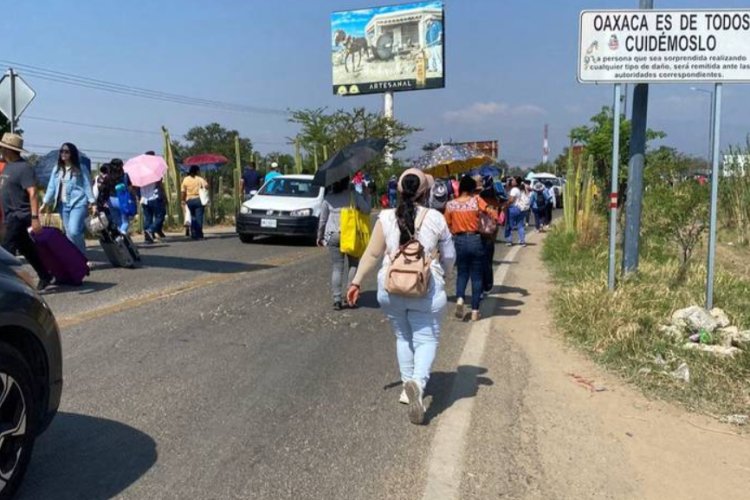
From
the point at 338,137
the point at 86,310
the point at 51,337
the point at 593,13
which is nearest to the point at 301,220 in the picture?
the point at 86,310

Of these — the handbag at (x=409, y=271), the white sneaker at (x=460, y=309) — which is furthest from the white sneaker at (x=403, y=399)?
the white sneaker at (x=460, y=309)

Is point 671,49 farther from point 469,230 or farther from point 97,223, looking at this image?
point 97,223

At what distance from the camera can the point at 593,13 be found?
7812 mm

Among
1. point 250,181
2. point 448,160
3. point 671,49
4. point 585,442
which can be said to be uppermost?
point 671,49

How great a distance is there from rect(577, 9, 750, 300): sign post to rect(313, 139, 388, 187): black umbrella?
2.61m

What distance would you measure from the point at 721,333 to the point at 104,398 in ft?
17.9

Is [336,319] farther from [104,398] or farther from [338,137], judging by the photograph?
[338,137]

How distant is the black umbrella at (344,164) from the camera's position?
328 inches

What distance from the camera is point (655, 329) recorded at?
698 centimetres

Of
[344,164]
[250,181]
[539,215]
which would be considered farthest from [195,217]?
[539,215]

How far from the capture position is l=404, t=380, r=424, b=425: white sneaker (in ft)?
15.6

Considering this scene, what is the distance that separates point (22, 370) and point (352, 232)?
17.1 ft

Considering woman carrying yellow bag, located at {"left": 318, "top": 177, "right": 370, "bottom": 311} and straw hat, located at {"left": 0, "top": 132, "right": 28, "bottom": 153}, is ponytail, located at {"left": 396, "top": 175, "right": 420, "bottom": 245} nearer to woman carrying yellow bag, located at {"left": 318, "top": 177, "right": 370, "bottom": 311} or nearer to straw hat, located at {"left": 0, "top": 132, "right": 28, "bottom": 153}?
woman carrying yellow bag, located at {"left": 318, "top": 177, "right": 370, "bottom": 311}

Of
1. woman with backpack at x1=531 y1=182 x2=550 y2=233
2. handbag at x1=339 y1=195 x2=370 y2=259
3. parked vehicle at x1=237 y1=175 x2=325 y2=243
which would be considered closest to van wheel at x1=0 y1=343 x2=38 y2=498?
handbag at x1=339 y1=195 x2=370 y2=259
